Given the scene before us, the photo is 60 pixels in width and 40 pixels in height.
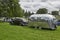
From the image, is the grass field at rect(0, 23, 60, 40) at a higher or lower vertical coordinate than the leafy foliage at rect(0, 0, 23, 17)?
lower

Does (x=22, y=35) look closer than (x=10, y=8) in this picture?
Yes

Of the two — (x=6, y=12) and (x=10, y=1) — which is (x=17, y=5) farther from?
(x=6, y=12)

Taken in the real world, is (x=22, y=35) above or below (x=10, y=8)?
Answer: below

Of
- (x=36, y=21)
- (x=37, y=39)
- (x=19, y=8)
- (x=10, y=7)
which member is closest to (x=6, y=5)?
(x=10, y=7)

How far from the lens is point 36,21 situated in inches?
916

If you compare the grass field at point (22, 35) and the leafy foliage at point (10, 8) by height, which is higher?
the leafy foliage at point (10, 8)

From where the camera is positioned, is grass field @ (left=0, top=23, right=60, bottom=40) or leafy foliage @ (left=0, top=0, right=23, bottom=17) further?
leafy foliage @ (left=0, top=0, right=23, bottom=17)

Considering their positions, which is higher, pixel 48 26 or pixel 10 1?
A: pixel 10 1

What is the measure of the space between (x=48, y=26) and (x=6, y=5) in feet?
96.6

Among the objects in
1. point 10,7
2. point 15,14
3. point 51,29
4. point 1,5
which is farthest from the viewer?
point 15,14

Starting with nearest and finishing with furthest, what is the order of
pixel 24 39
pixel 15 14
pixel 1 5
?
1. pixel 24 39
2. pixel 1 5
3. pixel 15 14

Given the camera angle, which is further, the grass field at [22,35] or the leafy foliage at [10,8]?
the leafy foliage at [10,8]

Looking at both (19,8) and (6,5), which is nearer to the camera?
(6,5)

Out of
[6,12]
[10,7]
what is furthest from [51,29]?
[10,7]
